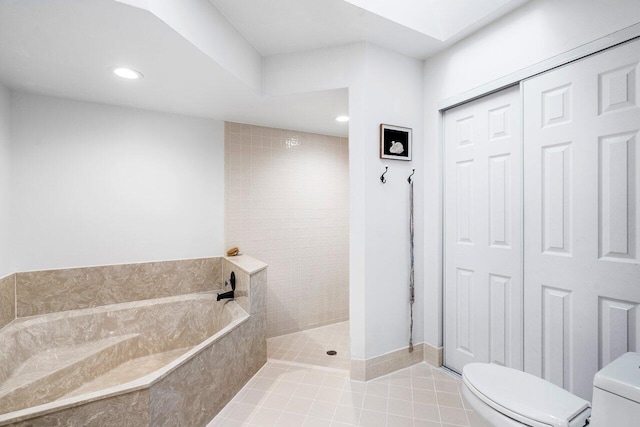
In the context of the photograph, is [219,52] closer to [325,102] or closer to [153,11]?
[153,11]

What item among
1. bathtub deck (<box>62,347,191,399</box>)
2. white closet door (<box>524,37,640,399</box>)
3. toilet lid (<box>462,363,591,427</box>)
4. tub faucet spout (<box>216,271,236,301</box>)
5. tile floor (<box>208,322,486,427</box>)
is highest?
white closet door (<box>524,37,640,399</box>)

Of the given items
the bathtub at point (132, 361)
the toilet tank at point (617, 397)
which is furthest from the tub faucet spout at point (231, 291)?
the toilet tank at point (617, 397)

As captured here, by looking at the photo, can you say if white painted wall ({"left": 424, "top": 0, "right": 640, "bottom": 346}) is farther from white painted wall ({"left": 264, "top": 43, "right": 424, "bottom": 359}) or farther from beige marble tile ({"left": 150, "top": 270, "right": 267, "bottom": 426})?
beige marble tile ({"left": 150, "top": 270, "right": 267, "bottom": 426})

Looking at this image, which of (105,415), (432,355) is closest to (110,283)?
(105,415)

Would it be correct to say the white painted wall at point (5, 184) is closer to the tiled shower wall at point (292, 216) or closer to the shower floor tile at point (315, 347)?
Answer: the tiled shower wall at point (292, 216)

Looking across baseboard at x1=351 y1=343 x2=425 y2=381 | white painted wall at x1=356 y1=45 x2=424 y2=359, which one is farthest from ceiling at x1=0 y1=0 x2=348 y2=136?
baseboard at x1=351 y1=343 x2=425 y2=381

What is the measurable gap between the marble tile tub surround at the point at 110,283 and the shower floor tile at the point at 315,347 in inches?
33.6

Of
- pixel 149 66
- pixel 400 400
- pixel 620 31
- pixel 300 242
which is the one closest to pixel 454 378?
pixel 400 400

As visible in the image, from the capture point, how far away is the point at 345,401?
1.94 m

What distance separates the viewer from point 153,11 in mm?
1362

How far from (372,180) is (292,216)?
50.8 inches

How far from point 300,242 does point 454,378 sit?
1.85 meters

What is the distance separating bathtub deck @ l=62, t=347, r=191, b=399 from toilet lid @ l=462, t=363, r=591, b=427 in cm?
221

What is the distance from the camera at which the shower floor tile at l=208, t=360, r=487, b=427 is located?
1.75 m
